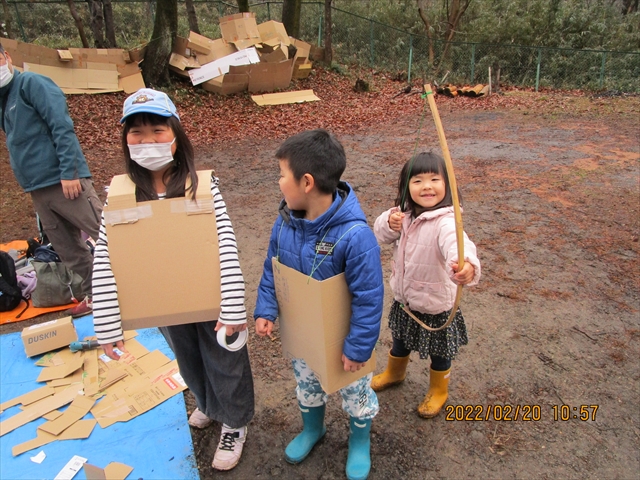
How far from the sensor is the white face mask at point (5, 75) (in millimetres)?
2891

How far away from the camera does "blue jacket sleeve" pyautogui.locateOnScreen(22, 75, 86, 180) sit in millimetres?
3006

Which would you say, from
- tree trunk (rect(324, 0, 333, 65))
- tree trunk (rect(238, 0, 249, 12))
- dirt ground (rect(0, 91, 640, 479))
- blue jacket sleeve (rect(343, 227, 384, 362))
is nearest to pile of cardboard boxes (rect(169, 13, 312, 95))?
tree trunk (rect(238, 0, 249, 12))

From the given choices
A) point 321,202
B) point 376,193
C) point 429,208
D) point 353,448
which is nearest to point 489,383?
point 353,448

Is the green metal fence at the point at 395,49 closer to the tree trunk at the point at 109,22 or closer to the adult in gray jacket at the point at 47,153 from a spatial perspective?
the tree trunk at the point at 109,22

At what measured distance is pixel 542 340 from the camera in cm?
320

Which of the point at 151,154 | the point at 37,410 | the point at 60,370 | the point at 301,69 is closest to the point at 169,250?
the point at 151,154

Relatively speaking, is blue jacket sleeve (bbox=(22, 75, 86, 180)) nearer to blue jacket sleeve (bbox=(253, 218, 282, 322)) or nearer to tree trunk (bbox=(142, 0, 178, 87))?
blue jacket sleeve (bbox=(253, 218, 282, 322))

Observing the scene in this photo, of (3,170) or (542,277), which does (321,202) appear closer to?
(542,277)

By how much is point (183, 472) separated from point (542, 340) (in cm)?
248

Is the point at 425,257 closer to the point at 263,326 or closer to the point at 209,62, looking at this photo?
the point at 263,326

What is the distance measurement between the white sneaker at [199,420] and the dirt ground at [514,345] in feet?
0.18

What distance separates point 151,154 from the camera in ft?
6.24

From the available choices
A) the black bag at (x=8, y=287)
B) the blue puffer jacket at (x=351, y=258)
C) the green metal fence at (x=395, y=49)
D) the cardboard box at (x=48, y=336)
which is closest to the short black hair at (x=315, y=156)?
the blue puffer jacket at (x=351, y=258)

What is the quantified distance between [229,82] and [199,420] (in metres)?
10.6
